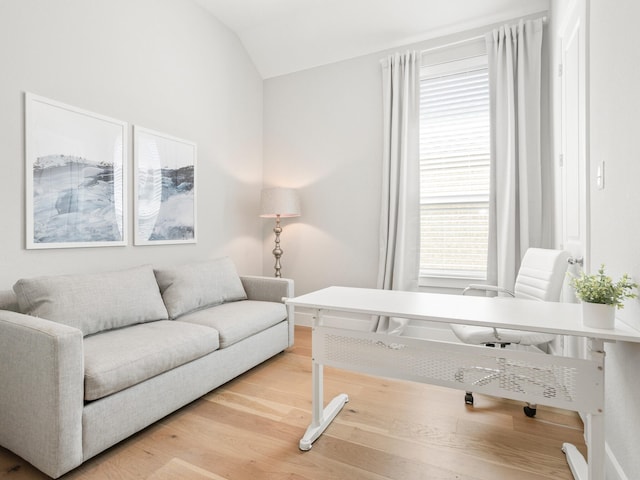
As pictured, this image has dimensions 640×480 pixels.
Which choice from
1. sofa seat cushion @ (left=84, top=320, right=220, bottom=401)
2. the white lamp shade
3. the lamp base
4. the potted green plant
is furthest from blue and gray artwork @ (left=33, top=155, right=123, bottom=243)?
the potted green plant

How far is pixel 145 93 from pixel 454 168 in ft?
9.12

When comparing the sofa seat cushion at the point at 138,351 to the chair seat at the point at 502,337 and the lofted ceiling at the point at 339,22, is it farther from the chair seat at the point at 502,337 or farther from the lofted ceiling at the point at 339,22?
the lofted ceiling at the point at 339,22

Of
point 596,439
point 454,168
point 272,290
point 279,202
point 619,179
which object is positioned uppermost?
point 454,168

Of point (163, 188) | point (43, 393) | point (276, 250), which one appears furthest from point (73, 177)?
point (276, 250)

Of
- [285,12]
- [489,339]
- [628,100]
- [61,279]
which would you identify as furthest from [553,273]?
[285,12]

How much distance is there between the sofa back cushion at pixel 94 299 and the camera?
1887 millimetres

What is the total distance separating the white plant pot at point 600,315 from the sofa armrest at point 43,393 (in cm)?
206

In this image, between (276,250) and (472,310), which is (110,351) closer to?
(472,310)

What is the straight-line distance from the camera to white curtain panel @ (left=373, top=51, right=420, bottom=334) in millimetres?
3322

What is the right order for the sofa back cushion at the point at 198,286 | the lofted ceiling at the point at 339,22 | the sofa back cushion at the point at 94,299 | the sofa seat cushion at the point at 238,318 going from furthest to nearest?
the lofted ceiling at the point at 339,22 → the sofa back cushion at the point at 198,286 → the sofa seat cushion at the point at 238,318 → the sofa back cushion at the point at 94,299

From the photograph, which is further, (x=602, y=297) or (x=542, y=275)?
(x=542, y=275)

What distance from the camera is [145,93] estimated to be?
2854 millimetres

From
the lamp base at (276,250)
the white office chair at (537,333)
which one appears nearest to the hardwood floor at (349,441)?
the white office chair at (537,333)

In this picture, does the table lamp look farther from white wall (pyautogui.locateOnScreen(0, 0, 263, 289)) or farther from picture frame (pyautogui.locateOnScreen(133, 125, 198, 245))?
Result: picture frame (pyautogui.locateOnScreen(133, 125, 198, 245))
